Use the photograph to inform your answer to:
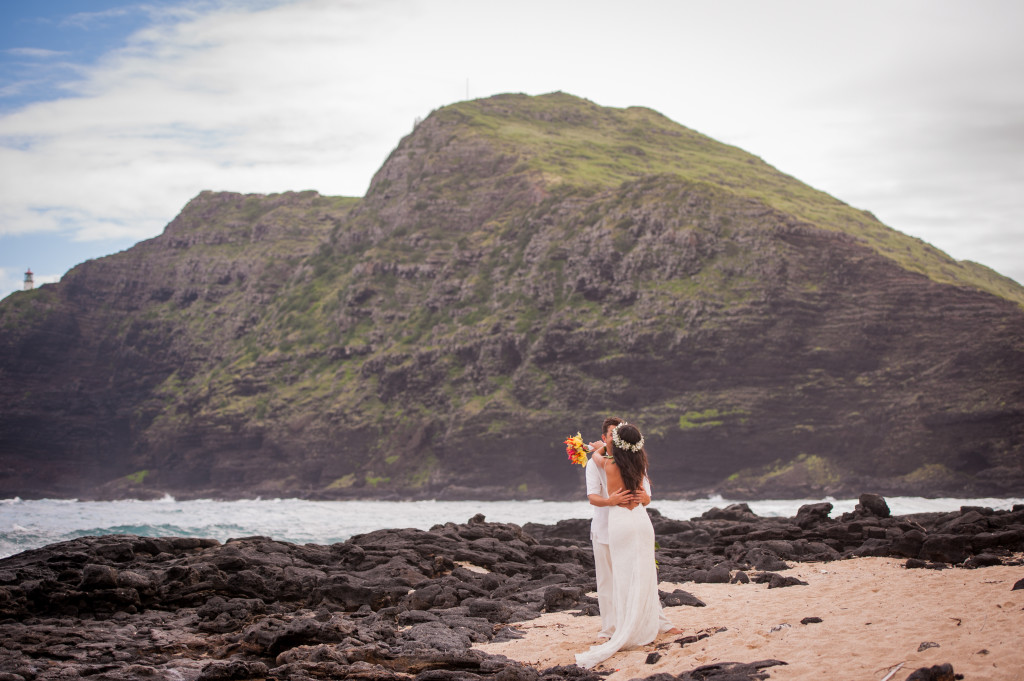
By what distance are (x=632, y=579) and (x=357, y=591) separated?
7371 millimetres

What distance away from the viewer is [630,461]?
12938mm

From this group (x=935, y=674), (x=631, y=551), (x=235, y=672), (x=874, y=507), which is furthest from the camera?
(x=874, y=507)

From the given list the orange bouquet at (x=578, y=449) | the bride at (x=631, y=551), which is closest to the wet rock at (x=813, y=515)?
the orange bouquet at (x=578, y=449)

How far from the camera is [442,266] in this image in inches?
4788

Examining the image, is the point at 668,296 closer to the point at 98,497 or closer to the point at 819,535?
the point at 819,535

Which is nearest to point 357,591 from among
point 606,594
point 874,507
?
point 606,594

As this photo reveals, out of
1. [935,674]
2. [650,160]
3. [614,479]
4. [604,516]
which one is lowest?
[935,674]

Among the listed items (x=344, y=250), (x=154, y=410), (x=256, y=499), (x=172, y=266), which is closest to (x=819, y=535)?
(x=256, y=499)

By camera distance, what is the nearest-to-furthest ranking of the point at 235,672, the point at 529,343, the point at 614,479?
1. the point at 235,672
2. the point at 614,479
3. the point at 529,343

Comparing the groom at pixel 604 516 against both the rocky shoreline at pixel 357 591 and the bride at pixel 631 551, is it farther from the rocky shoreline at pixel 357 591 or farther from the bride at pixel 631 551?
the rocky shoreline at pixel 357 591

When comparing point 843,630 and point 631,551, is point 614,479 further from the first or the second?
point 843,630

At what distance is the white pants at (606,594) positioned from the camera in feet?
44.1

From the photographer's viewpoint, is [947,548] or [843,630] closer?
[843,630]

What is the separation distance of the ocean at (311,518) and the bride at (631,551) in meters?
24.2
